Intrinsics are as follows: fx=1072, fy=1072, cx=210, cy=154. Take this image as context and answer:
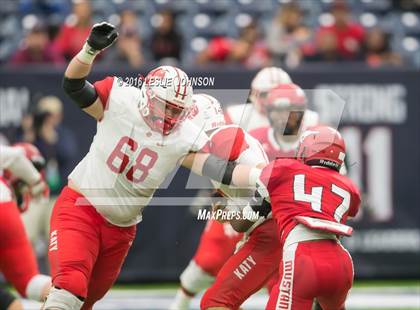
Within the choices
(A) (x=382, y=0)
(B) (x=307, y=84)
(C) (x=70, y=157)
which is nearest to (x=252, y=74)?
(B) (x=307, y=84)

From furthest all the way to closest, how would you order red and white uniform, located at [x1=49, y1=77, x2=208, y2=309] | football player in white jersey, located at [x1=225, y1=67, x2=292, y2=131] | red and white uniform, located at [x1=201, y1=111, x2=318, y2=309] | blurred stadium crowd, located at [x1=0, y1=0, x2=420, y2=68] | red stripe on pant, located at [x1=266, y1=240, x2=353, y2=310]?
blurred stadium crowd, located at [x1=0, y1=0, x2=420, y2=68] < football player in white jersey, located at [x1=225, y1=67, x2=292, y2=131] < red and white uniform, located at [x1=201, y1=111, x2=318, y2=309] < red and white uniform, located at [x1=49, y1=77, x2=208, y2=309] < red stripe on pant, located at [x1=266, y1=240, x2=353, y2=310]

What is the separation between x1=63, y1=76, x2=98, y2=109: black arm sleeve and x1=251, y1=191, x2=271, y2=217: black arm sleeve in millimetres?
981

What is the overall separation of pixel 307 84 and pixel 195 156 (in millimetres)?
4117

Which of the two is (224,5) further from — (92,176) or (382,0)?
(92,176)

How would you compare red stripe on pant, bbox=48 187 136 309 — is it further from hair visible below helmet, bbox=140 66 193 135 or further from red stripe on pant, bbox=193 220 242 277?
red stripe on pant, bbox=193 220 242 277

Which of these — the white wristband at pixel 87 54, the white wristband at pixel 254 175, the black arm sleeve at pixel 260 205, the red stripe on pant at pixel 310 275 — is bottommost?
the red stripe on pant at pixel 310 275

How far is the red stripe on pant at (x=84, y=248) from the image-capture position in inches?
212

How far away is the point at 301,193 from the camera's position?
5.39m

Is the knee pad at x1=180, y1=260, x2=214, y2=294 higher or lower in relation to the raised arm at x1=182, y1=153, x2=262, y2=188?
lower

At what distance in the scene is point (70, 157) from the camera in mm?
9430

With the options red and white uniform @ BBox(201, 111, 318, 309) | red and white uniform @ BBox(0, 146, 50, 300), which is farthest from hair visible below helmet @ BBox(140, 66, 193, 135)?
red and white uniform @ BBox(0, 146, 50, 300)

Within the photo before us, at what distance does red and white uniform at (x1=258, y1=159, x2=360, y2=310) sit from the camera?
17.3ft

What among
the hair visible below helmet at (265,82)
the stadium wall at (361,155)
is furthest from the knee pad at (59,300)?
the stadium wall at (361,155)

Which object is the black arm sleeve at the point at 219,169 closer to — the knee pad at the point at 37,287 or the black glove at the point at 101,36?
the black glove at the point at 101,36
